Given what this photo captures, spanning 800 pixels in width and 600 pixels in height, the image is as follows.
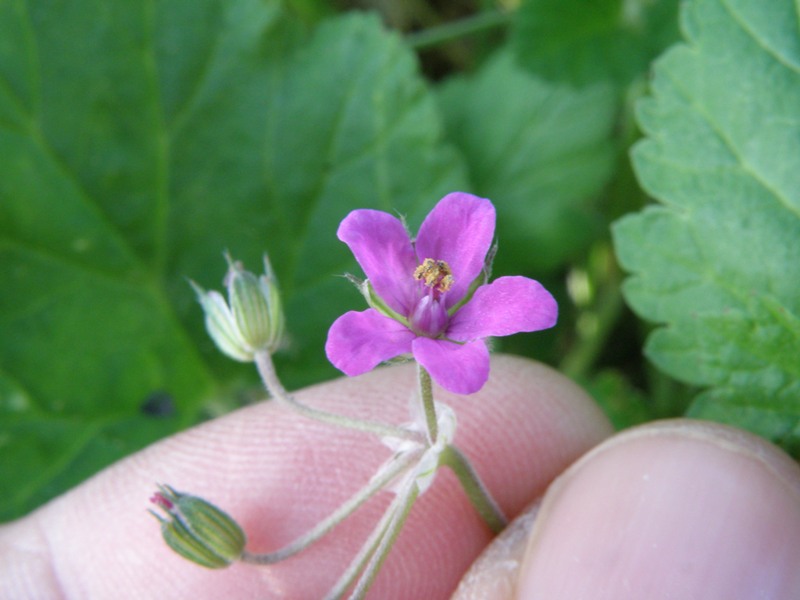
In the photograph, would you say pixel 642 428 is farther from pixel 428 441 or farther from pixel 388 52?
pixel 388 52

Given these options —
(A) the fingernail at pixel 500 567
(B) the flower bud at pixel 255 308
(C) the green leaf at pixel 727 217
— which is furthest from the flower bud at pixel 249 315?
(C) the green leaf at pixel 727 217

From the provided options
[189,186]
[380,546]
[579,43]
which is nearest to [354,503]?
[380,546]

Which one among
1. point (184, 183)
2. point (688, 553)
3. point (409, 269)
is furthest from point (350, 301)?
point (688, 553)

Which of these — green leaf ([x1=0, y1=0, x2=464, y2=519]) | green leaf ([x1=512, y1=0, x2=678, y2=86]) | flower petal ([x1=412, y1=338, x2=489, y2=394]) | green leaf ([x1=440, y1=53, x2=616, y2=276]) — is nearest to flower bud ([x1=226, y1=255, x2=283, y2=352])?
flower petal ([x1=412, y1=338, x2=489, y2=394])

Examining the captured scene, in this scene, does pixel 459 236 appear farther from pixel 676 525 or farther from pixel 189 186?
pixel 189 186

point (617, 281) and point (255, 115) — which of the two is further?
point (617, 281)
